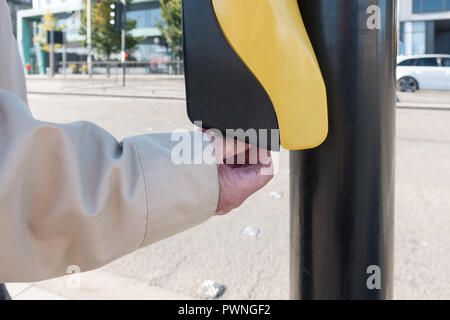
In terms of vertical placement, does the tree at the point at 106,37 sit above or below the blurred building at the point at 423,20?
above

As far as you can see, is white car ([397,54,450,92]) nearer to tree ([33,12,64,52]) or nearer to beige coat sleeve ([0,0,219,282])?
beige coat sleeve ([0,0,219,282])

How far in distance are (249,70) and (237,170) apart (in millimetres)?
175

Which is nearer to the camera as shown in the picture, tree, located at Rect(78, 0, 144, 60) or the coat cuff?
the coat cuff

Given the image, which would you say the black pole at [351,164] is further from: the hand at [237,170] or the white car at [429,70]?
the white car at [429,70]

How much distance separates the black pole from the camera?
75 centimetres

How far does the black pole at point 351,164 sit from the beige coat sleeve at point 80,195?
0.28m

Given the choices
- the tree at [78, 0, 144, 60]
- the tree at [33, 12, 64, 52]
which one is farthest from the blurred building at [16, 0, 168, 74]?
the tree at [78, 0, 144, 60]

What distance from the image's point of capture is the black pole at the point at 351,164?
0.75 m

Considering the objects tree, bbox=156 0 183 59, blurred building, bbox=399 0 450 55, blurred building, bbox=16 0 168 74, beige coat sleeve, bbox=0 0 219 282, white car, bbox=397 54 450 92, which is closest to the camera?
beige coat sleeve, bbox=0 0 219 282

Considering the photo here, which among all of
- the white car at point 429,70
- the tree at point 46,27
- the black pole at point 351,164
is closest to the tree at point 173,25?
the tree at point 46,27

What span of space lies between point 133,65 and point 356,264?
2317 centimetres

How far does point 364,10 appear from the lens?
0.74m

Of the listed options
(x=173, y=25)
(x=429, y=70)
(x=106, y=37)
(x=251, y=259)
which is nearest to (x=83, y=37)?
(x=106, y=37)
